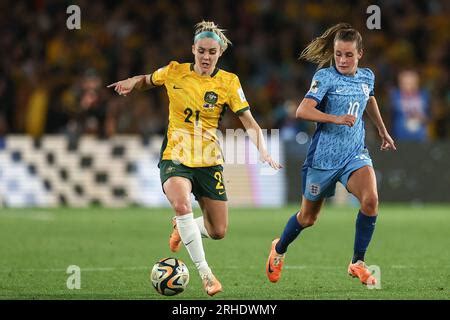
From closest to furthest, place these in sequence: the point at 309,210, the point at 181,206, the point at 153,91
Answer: the point at 181,206, the point at 309,210, the point at 153,91

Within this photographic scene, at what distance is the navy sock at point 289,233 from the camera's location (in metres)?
9.38

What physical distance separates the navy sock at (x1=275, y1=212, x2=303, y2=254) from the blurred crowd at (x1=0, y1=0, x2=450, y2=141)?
912 cm

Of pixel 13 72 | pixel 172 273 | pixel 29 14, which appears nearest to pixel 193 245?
pixel 172 273

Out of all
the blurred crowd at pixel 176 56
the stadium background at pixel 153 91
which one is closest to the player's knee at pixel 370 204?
the stadium background at pixel 153 91

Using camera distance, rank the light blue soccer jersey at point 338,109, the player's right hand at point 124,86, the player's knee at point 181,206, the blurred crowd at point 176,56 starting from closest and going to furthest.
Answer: the player's knee at point 181,206 → the player's right hand at point 124,86 → the light blue soccer jersey at point 338,109 → the blurred crowd at point 176,56

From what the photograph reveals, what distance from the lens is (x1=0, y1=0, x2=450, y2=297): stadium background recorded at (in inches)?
723

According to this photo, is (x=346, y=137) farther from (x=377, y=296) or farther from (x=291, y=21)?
(x=291, y=21)

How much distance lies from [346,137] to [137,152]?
971cm

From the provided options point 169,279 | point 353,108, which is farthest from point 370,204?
point 169,279

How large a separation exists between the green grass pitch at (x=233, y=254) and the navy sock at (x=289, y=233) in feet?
0.94

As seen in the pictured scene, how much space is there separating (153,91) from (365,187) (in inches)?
451

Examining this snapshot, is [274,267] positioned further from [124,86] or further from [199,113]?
[124,86]

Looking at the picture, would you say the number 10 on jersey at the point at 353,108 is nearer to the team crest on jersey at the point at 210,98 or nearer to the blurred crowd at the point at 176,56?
the team crest on jersey at the point at 210,98

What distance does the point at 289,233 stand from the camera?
9422 mm
